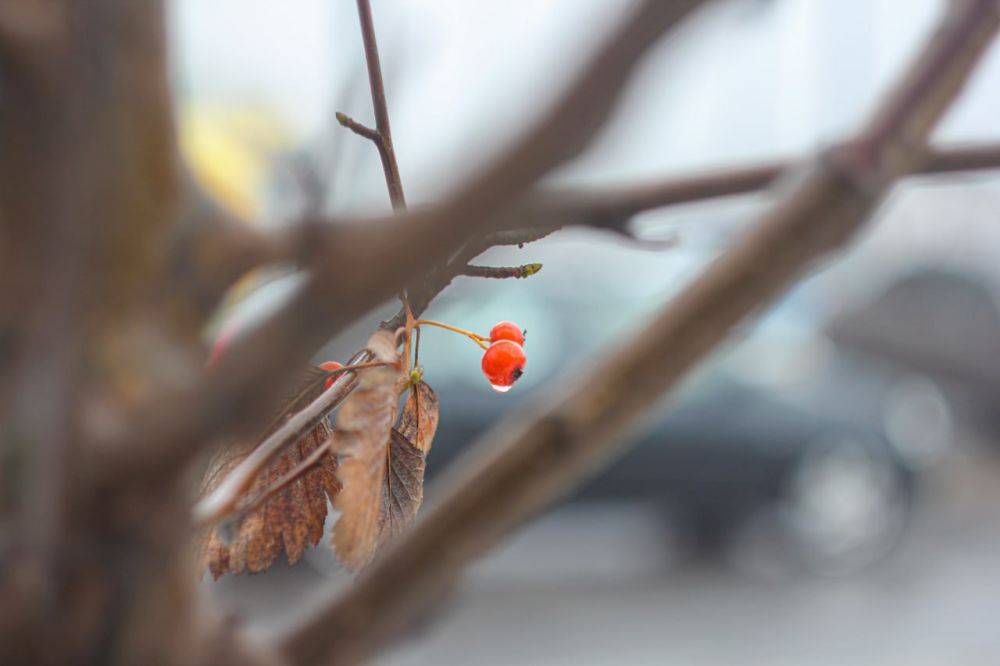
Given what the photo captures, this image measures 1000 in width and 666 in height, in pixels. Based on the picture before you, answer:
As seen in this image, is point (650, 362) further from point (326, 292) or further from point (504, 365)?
point (326, 292)

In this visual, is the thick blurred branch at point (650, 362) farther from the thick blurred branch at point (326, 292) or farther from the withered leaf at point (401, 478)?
the thick blurred branch at point (326, 292)

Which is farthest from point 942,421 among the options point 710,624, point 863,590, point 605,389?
point 605,389

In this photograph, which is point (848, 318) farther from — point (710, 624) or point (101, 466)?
point (101, 466)

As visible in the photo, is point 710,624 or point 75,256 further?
point 710,624

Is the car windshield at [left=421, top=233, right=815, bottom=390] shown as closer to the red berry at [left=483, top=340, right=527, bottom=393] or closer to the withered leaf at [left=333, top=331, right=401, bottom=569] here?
the red berry at [left=483, top=340, right=527, bottom=393]

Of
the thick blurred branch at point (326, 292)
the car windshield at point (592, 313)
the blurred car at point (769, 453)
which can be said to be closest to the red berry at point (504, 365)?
the thick blurred branch at point (326, 292)

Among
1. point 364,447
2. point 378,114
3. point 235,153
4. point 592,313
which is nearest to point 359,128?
point 378,114

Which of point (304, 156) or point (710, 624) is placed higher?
point (710, 624)
